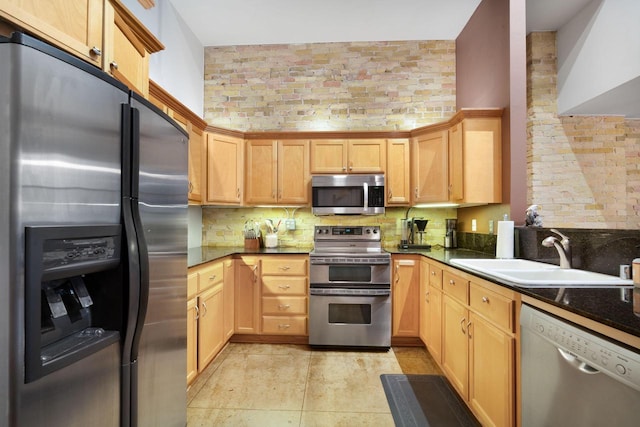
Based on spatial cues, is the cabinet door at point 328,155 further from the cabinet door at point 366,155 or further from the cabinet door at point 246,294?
the cabinet door at point 246,294

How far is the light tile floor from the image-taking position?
1.96m

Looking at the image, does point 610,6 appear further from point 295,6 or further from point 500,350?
point 500,350

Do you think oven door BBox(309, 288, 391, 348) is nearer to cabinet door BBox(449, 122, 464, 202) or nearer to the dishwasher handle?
cabinet door BBox(449, 122, 464, 202)

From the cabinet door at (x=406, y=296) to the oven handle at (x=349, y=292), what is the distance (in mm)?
141

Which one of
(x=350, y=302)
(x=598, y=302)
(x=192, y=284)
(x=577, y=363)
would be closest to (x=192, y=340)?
(x=192, y=284)

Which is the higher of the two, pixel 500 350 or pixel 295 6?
pixel 295 6

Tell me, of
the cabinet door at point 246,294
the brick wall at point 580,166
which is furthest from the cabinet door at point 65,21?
the brick wall at point 580,166

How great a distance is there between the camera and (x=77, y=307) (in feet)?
2.94

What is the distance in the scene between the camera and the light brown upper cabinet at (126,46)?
1293mm

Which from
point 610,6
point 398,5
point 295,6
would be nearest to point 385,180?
point 398,5

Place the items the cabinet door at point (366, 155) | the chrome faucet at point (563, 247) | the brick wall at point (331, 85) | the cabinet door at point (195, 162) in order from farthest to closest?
the brick wall at point (331, 85)
the cabinet door at point (366, 155)
the cabinet door at point (195, 162)
the chrome faucet at point (563, 247)

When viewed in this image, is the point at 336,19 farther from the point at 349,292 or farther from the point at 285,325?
the point at 285,325

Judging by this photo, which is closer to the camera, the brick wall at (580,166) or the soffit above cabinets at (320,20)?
the soffit above cabinets at (320,20)

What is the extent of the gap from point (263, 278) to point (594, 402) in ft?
8.47
